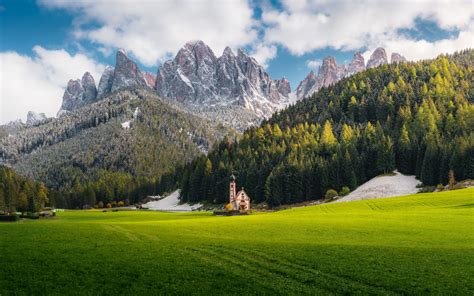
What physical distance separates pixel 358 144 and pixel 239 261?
12424 cm

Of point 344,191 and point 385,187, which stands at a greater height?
point 385,187

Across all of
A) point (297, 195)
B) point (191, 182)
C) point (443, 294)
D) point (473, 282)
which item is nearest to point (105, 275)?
point (443, 294)

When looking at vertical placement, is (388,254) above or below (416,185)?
below

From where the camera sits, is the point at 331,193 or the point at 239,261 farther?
the point at 331,193

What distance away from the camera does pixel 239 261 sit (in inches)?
1072

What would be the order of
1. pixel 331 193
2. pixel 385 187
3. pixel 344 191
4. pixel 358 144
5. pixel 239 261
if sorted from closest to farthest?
pixel 239 261
pixel 385 187
pixel 331 193
pixel 344 191
pixel 358 144

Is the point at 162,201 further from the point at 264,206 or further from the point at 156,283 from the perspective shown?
the point at 156,283

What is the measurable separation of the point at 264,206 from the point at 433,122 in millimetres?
72124

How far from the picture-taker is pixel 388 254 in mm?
29297

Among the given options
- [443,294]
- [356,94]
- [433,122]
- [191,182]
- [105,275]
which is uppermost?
[356,94]

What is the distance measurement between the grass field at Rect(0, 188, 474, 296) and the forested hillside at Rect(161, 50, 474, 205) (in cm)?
8445

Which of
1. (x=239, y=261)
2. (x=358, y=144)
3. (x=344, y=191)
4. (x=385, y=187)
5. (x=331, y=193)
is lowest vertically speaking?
(x=239, y=261)

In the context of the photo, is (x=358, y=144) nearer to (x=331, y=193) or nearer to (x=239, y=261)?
(x=331, y=193)

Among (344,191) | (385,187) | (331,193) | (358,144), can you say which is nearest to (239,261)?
(331,193)
